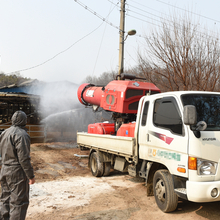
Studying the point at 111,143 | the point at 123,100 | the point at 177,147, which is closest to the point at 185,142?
the point at 177,147

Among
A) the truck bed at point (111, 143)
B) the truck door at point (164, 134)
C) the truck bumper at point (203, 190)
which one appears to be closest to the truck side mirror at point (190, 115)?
the truck door at point (164, 134)

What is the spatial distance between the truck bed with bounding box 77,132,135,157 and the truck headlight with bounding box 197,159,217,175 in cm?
198

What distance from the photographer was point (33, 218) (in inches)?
178

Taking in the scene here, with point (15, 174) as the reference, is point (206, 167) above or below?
above

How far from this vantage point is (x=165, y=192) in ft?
14.9

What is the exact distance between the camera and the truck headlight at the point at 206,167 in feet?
12.8

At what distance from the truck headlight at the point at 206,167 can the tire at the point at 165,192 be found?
0.78 meters

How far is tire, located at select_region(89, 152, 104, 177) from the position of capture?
7562 mm

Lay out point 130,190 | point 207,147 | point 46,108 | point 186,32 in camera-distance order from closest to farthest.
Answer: point 207,147, point 130,190, point 186,32, point 46,108

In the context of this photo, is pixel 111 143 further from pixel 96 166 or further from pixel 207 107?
pixel 207 107

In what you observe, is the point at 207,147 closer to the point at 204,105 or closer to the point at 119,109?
the point at 204,105

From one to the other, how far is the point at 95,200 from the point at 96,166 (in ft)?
7.31

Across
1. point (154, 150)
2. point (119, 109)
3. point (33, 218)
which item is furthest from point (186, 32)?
point (33, 218)

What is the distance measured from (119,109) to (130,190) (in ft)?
7.83
